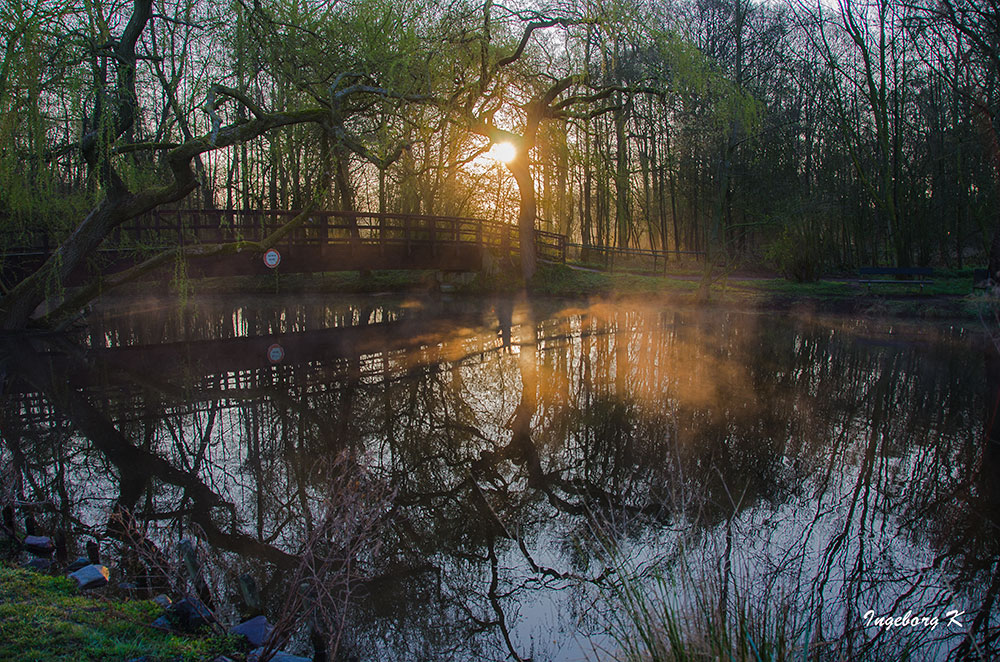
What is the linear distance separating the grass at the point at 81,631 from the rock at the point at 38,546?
1.67 feet

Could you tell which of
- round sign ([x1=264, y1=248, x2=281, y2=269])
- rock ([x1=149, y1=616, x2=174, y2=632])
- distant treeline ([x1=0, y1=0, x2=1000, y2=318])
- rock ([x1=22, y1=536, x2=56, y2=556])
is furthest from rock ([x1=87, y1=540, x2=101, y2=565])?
round sign ([x1=264, y1=248, x2=281, y2=269])

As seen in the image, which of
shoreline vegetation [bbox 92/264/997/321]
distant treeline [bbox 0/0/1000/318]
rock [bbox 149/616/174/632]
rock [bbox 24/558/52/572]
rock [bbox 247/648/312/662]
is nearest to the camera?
rock [bbox 247/648/312/662]

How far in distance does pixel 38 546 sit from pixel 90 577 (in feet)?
2.22

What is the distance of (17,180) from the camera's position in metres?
9.95

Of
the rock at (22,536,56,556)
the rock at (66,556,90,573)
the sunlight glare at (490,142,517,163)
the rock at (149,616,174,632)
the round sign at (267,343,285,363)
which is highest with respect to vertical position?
the sunlight glare at (490,142,517,163)

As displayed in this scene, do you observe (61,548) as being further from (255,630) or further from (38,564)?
(255,630)

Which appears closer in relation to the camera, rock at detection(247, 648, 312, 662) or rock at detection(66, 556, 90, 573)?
rock at detection(247, 648, 312, 662)

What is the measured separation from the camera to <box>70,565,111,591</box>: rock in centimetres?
358

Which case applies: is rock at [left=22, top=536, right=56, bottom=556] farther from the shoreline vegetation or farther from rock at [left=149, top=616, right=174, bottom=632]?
the shoreline vegetation

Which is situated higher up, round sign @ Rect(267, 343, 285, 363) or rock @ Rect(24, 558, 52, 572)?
round sign @ Rect(267, 343, 285, 363)

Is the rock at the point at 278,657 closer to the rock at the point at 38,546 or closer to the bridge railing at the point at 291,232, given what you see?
the rock at the point at 38,546

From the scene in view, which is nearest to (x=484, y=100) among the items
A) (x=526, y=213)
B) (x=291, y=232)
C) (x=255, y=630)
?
(x=526, y=213)

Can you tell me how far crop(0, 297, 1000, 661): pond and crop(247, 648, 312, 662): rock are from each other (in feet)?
0.45

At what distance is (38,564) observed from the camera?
3793mm
